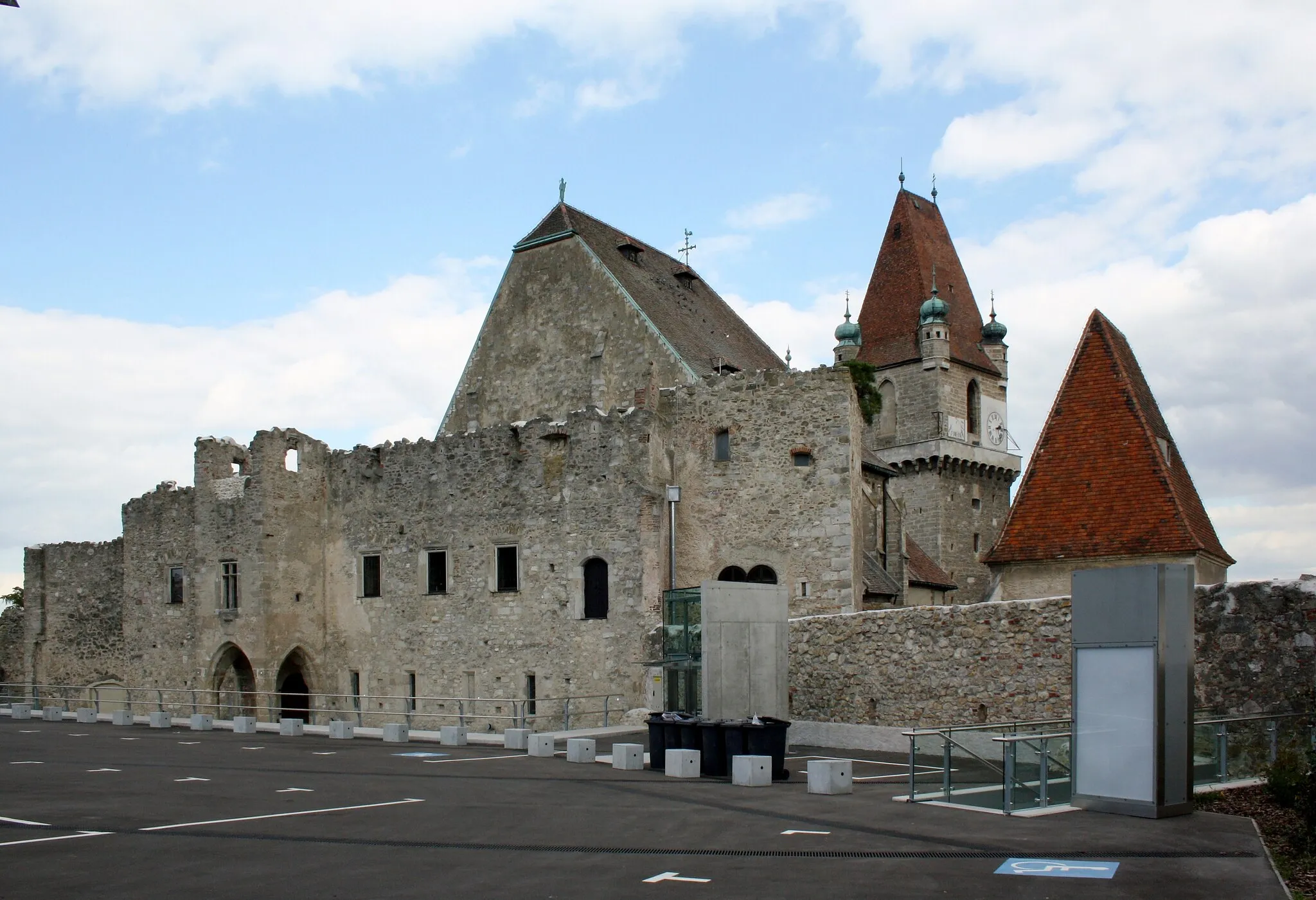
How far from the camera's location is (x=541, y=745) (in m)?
20.3

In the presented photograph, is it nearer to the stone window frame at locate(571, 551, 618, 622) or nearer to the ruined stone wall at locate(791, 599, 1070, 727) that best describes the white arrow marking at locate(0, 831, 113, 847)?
the ruined stone wall at locate(791, 599, 1070, 727)

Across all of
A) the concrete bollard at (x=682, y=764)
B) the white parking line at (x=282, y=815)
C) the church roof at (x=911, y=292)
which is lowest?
the concrete bollard at (x=682, y=764)

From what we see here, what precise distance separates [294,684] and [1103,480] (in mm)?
21484

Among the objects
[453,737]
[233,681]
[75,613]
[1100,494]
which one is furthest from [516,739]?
[75,613]

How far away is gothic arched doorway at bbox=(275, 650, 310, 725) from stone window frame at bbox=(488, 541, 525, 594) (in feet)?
20.8

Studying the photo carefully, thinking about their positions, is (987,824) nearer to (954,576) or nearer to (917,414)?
(954,576)

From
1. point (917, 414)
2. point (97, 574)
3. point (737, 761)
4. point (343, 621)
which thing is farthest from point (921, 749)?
point (917, 414)

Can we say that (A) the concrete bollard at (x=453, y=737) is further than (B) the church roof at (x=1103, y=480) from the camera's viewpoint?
Yes

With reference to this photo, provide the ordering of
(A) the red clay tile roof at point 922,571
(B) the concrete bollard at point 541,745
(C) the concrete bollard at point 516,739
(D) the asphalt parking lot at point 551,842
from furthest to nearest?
(A) the red clay tile roof at point 922,571, (C) the concrete bollard at point 516,739, (B) the concrete bollard at point 541,745, (D) the asphalt parking lot at point 551,842

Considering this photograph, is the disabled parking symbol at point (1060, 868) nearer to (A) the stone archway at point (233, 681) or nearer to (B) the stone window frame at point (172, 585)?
(A) the stone archway at point (233, 681)

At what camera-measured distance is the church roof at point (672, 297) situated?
1278 inches

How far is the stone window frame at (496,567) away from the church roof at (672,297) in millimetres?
6031

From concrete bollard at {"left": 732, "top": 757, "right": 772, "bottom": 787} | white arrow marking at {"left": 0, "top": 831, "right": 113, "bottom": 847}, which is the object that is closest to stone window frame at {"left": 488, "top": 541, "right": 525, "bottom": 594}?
concrete bollard at {"left": 732, "top": 757, "right": 772, "bottom": 787}

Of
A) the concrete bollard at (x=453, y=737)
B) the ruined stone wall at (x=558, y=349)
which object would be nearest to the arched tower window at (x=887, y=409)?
the ruined stone wall at (x=558, y=349)
